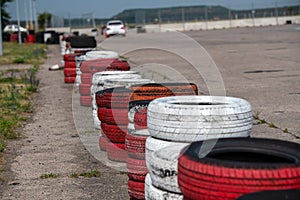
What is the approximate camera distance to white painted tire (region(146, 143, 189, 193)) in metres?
4.35

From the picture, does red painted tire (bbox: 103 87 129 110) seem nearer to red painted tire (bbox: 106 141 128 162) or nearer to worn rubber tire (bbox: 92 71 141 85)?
red painted tire (bbox: 106 141 128 162)

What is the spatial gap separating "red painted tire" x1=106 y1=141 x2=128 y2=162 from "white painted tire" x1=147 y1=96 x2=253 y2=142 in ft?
8.40

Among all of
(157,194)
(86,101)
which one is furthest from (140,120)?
(86,101)

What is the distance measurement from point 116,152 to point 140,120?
1.56 meters

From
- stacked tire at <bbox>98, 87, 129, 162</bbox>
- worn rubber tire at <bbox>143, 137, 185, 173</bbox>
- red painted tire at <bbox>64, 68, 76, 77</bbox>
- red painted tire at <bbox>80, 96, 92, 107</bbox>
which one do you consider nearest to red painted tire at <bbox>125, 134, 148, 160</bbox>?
worn rubber tire at <bbox>143, 137, 185, 173</bbox>

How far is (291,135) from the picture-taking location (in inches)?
342

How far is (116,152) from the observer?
7621mm

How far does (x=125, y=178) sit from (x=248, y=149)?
3.16m

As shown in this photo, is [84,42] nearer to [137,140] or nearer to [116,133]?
[116,133]

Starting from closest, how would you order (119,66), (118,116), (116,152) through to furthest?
(118,116) < (116,152) < (119,66)

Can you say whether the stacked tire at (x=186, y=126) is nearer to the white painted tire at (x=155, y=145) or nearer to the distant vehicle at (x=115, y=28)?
the white painted tire at (x=155, y=145)

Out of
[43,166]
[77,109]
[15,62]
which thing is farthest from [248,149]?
[15,62]

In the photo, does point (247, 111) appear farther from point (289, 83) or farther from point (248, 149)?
point (289, 83)

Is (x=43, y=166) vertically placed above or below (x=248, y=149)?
below
